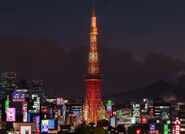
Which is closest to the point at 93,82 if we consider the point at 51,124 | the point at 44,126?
the point at 51,124

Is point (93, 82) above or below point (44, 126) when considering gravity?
above

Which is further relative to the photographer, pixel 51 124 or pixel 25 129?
pixel 51 124

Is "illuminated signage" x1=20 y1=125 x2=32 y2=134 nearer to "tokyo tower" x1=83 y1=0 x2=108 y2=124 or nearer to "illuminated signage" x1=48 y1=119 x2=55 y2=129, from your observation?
"illuminated signage" x1=48 y1=119 x2=55 y2=129

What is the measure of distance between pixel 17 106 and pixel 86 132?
18.5 m

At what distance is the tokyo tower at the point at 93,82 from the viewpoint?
69250 millimetres

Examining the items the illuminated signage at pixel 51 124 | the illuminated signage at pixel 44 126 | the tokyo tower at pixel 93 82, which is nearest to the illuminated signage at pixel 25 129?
the illuminated signage at pixel 44 126

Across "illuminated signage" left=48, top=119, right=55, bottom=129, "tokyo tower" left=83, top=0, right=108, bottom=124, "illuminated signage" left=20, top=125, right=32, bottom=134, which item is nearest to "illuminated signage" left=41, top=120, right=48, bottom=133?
"illuminated signage" left=48, top=119, right=55, bottom=129

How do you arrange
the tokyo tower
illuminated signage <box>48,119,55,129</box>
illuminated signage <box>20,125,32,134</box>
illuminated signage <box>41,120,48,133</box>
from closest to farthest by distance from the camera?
illuminated signage <box>20,125,32,134</box> < illuminated signage <box>41,120,48,133</box> < illuminated signage <box>48,119,55,129</box> < the tokyo tower

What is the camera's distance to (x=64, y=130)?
57.2 meters

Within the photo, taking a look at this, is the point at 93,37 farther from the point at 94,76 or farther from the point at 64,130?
the point at 64,130

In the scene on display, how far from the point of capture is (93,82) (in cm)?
7119

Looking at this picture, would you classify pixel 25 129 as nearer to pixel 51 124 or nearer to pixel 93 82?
pixel 51 124

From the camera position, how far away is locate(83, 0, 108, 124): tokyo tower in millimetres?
69250

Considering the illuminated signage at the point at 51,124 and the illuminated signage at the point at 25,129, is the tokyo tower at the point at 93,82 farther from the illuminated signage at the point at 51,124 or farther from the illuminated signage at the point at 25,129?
the illuminated signage at the point at 25,129
